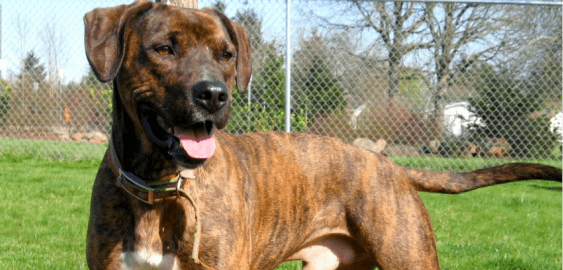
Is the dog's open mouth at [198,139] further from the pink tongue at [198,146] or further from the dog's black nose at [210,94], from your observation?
the dog's black nose at [210,94]

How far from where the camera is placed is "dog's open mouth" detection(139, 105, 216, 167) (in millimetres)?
2443

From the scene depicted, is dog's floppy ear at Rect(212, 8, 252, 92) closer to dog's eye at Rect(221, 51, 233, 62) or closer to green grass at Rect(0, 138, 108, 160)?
dog's eye at Rect(221, 51, 233, 62)

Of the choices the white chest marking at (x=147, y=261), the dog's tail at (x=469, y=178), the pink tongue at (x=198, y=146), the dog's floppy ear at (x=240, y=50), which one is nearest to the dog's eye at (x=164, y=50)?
the pink tongue at (x=198, y=146)

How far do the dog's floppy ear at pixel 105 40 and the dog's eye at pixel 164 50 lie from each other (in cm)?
17

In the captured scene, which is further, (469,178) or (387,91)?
(387,91)

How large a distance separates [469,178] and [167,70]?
197 cm

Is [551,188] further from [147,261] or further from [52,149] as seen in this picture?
[147,261]

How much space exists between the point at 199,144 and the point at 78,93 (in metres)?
7.30

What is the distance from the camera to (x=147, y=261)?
2578mm

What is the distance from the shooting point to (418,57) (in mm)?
8820

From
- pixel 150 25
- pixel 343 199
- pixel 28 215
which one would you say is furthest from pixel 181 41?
pixel 28 215

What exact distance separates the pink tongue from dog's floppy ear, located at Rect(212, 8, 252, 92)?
0.59 meters

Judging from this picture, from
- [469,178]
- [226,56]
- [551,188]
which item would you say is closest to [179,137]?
[226,56]

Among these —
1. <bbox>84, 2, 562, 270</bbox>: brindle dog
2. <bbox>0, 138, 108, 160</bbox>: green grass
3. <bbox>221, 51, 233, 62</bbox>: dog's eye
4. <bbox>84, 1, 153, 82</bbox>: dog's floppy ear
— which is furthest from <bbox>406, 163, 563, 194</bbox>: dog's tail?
<bbox>0, 138, 108, 160</bbox>: green grass
